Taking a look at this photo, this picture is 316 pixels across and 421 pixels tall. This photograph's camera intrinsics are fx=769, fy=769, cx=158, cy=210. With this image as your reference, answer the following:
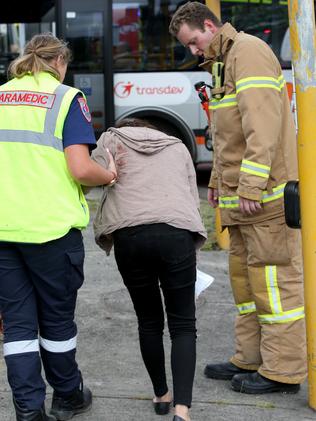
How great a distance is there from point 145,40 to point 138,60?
316mm

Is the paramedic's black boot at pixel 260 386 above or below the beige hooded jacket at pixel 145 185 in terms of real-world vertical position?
below

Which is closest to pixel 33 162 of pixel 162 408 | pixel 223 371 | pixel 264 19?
pixel 162 408

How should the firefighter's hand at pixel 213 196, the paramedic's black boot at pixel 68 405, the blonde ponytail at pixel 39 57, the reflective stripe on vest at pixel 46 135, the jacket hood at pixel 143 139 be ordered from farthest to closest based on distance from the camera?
the firefighter's hand at pixel 213 196 < the paramedic's black boot at pixel 68 405 < the jacket hood at pixel 143 139 < the blonde ponytail at pixel 39 57 < the reflective stripe on vest at pixel 46 135

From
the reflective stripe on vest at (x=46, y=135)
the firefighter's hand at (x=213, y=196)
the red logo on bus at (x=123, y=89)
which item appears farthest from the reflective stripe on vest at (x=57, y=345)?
the red logo on bus at (x=123, y=89)

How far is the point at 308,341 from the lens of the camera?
360 centimetres

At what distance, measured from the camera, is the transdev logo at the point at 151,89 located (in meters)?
10.8

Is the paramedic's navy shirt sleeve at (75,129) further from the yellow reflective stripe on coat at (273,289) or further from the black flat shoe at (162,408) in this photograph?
→ the black flat shoe at (162,408)

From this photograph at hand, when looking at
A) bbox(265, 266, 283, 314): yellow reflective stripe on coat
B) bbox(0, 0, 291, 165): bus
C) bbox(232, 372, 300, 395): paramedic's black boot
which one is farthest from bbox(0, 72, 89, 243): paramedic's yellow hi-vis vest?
bbox(0, 0, 291, 165): bus

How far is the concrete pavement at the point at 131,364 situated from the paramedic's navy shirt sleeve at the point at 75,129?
1345 mm

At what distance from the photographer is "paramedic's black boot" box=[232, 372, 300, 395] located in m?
3.93

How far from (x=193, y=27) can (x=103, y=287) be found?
260 cm

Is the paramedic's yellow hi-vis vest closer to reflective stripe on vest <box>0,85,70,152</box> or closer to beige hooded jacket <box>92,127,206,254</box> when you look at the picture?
reflective stripe on vest <box>0,85,70,152</box>

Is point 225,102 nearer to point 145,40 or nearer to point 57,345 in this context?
point 57,345

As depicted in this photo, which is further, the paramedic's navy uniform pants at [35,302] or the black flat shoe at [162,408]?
the black flat shoe at [162,408]
